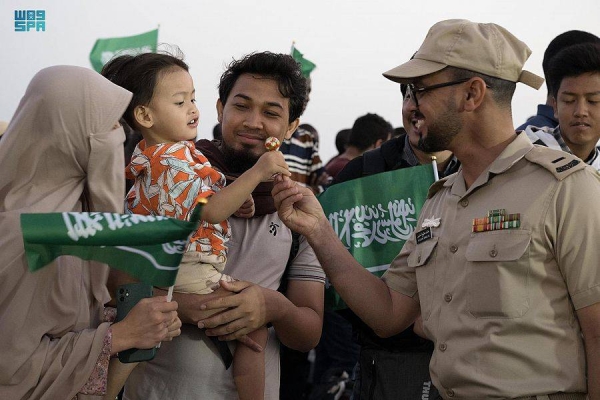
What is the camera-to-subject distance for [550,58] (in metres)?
5.70

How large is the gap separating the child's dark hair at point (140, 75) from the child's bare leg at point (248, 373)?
115 cm

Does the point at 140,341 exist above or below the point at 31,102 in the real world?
below

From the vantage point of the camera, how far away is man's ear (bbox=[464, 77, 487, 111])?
3.56 meters

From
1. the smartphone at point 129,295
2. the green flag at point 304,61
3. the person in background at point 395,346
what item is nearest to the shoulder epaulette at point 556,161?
the person in background at point 395,346

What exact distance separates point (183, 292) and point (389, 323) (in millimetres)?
949

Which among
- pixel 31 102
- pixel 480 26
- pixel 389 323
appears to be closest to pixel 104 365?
pixel 31 102

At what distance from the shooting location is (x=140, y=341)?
308 cm

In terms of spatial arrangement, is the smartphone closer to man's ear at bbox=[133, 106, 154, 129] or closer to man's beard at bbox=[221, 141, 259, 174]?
man's ear at bbox=[133, 106, 154, 129]

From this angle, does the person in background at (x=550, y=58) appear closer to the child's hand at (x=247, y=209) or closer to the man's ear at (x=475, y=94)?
the man's ear at (x=475, y=94)

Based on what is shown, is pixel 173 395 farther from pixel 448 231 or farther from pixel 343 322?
pixel 343 322

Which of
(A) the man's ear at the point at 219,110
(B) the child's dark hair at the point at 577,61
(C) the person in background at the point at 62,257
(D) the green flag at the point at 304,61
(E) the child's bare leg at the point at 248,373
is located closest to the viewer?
(C) the person in background at the point at 62,257

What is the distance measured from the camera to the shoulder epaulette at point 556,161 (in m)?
3.14

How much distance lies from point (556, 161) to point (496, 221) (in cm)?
33

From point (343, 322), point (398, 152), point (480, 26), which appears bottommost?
point (343, 322)
